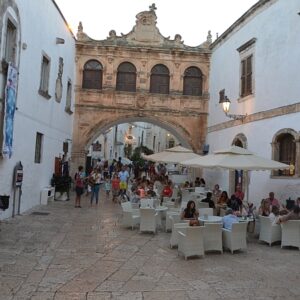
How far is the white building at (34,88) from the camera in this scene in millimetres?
11852

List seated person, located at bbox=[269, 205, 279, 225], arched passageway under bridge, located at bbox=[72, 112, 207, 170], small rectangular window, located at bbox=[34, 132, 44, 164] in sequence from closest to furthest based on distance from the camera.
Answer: seated person, located at bbox=[269, 205, 279, 225] < small rectangular window, located at bbox=[34, 132, 44, 164] < arched passageway under bridge, located at bbox=[72, 112, 207, 170]

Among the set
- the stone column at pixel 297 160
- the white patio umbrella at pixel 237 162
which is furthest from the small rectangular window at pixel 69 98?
the stone column at pixel 297 160

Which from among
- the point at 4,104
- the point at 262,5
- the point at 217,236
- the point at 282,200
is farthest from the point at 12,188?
the point at 262,5

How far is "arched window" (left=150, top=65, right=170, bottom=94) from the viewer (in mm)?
23547

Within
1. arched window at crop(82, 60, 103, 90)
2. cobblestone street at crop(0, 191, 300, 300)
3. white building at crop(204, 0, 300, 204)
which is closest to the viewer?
cobblestone street at crop(0, 191, 300, 300)

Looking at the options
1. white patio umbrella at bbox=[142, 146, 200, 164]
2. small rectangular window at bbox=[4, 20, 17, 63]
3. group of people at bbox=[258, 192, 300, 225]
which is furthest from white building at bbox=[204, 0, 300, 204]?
small rectangular window at bbox=[4, 20, 17, 63]

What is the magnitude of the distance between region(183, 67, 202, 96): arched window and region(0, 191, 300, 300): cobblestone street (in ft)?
44.6

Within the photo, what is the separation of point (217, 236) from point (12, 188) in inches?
253

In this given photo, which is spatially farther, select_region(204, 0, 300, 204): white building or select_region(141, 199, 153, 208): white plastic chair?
select_region(204, 0, 300, 204): white building

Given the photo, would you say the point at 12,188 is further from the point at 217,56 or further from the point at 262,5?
the point at 217,56

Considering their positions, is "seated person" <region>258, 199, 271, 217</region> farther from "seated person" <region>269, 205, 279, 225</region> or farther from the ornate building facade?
the ornate building facade

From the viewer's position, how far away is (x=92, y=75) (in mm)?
23375

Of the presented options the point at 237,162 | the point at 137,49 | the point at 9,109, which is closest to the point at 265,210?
the point at 237,162

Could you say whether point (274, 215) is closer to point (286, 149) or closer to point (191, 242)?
point (191, 242)
